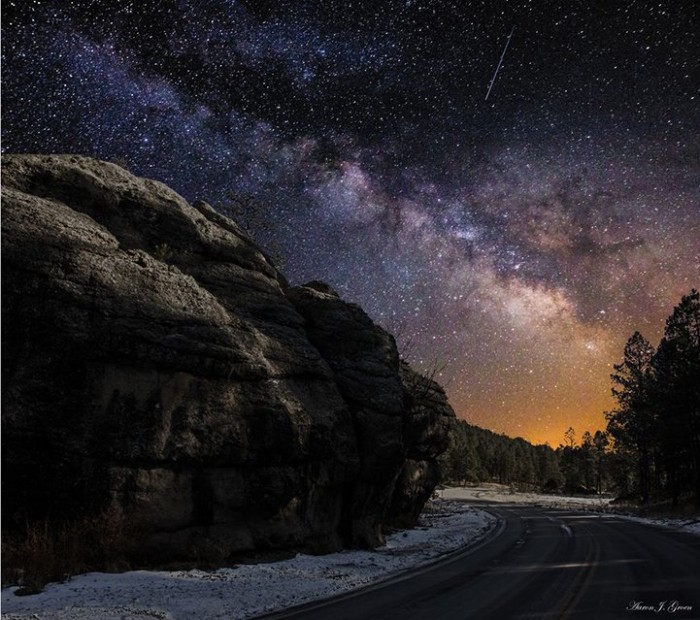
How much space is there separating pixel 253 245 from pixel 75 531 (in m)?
13.0

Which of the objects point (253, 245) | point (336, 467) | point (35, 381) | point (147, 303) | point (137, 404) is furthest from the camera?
point (253, 245)

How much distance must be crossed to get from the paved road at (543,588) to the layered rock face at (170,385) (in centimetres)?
451

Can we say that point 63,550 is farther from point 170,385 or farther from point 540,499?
point 540,499

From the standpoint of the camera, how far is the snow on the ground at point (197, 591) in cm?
847

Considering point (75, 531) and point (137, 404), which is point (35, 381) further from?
point (75, 531)

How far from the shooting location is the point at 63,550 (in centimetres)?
1057

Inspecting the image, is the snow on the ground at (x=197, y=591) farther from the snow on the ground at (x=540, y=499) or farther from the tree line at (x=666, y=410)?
the snow on the ground at (x=540, y=499)

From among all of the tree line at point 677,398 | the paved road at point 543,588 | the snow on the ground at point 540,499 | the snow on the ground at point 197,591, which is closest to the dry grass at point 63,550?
the snow on the ground at point 197,591

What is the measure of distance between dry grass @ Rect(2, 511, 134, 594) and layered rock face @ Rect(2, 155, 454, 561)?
17.0 inches

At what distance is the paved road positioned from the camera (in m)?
8.67

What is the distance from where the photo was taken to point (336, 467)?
1756 centimetres

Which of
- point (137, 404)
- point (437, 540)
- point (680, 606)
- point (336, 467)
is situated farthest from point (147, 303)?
point (437, 540)

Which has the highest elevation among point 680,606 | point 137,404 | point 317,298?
point 317,298

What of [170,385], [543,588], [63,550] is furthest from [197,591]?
[543,588]
